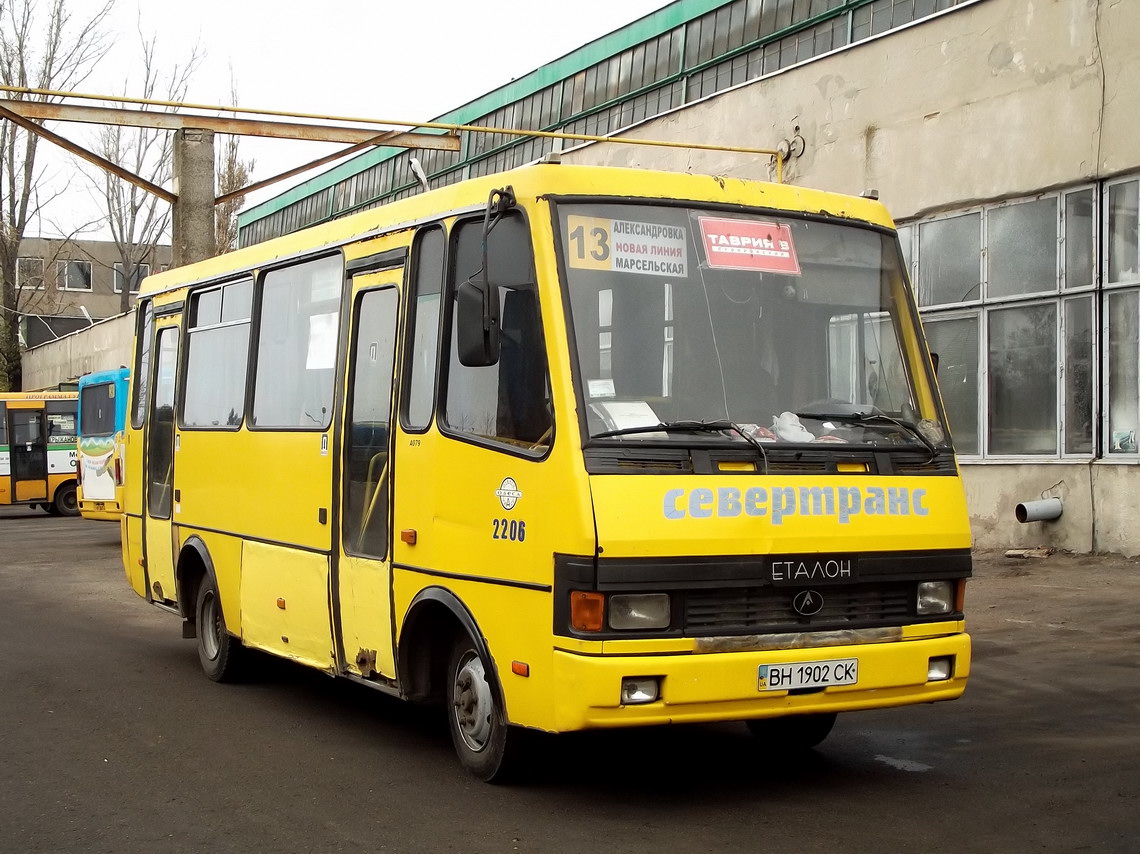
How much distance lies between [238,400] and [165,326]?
2203 mm

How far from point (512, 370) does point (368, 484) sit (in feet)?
5.38

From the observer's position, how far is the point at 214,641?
419 inches

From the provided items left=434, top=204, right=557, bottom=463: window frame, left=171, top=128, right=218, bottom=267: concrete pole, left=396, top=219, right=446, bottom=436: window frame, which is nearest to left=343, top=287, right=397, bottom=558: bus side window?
left=396, top=219, right=446, bottom=436: window frame

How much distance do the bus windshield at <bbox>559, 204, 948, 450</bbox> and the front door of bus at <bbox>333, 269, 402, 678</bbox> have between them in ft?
5.40

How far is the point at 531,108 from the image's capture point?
32750 millimetres

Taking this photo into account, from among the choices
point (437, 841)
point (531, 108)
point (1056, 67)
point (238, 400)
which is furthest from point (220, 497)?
point (531, 108)

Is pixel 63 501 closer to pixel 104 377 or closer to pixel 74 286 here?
pixel 104 377

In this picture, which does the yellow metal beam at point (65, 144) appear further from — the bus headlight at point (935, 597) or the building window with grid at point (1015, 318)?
the bus headlight at point (935, 597)

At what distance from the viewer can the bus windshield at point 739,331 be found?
6.49m

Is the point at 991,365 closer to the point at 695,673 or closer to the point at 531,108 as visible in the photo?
the point at 695,673

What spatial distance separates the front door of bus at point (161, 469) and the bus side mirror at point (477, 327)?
544cm

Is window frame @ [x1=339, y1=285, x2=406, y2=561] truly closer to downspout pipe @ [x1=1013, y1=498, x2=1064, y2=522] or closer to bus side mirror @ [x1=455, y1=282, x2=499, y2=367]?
bus side mirror @ [x1=455, y1=282, x2=499, y2=367]

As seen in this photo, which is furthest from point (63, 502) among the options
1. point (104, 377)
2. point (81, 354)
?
point (81, 354)

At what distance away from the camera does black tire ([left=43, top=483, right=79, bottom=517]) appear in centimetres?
3675
